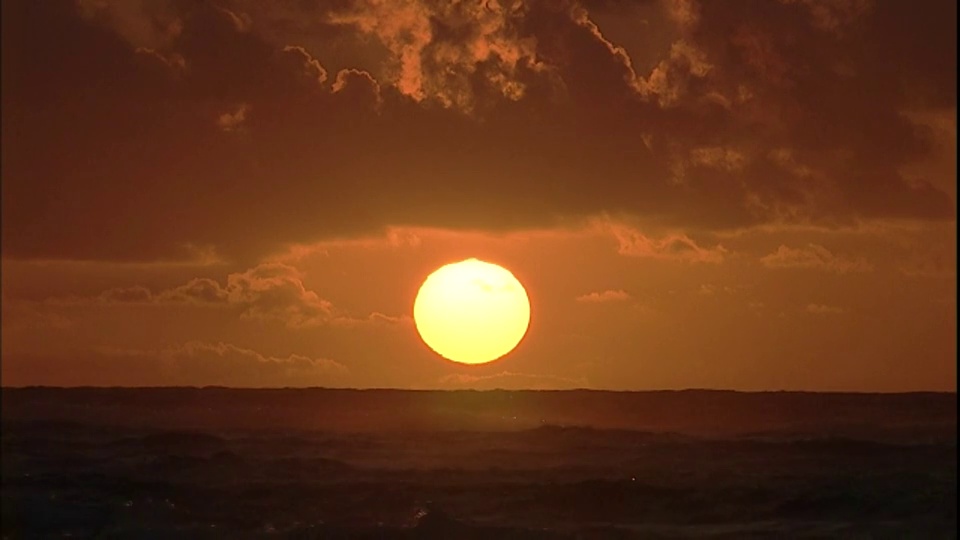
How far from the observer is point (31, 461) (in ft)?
116

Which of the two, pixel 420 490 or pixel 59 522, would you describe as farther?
pixel 420 490

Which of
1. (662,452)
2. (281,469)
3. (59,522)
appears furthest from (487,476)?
(59,522)

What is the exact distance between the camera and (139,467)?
3459 centimetres

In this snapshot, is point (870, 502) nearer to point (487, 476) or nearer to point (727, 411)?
point (487, 476)

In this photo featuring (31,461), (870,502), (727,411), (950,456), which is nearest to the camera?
(870,502)

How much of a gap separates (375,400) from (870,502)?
46771 mm

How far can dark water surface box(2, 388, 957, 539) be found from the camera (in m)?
25.5

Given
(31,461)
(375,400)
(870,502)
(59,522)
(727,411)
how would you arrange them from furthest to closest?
1. (375,400)
2. (727,411)
3. (31,461)
4. (870,502)
5. (59,522)

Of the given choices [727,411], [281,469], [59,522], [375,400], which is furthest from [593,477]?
[375,400]

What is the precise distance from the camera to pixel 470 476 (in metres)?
32.9

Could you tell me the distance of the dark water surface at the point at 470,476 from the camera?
25531 mm

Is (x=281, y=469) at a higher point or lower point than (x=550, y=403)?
lower

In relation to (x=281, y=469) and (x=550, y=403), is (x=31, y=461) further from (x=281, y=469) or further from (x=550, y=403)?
(x=550, y=403)

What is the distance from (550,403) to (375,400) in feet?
29.7
